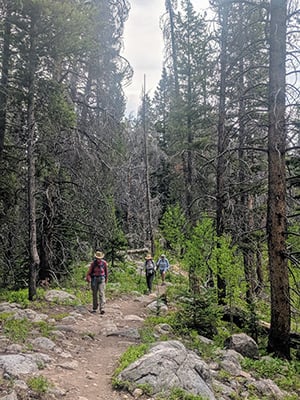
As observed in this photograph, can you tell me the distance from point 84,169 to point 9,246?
429 centimetres

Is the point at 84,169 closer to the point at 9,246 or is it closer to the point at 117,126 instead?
the point at 117,126

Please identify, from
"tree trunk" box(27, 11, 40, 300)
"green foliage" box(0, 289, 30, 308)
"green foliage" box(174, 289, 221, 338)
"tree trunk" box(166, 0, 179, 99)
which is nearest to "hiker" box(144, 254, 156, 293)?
"green foliage" box(0, 289, 30, 308)

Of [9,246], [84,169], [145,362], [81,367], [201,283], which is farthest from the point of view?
[9,246]

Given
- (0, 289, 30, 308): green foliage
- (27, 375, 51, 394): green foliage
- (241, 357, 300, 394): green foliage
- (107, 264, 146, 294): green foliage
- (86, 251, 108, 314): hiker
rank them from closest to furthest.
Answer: (27, 375, 51, 394): green foliage, (241, 357, 300, 394): green foliage, (0, 289, 30, 308): green foliage, (86, 251, 108, 314): hiker, (107, 264, 146, 294): green foliage

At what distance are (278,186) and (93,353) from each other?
5.05m

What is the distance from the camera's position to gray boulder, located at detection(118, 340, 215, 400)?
17.4 ft

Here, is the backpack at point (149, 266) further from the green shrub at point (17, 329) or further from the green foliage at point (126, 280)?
the green shrub at point (17, 329)

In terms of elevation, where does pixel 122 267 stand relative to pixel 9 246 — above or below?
below

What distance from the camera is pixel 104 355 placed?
7008 mm

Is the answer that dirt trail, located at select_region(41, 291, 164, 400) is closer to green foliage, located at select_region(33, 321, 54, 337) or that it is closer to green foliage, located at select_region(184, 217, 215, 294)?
green foliage, located at select_region(33, 321, 54, 337)

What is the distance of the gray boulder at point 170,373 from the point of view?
530cm

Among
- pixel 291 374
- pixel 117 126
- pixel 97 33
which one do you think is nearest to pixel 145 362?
pixel 291 374

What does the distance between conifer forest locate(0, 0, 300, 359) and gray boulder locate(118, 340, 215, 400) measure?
10.8 feet

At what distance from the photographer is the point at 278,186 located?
8305 millimetres
